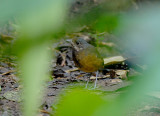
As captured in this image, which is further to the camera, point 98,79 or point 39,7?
point 98,79

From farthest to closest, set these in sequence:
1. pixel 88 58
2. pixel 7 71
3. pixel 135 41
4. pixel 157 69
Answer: pixel 7 71
pixel 88 58
pixel 135 41
pixel 157 69

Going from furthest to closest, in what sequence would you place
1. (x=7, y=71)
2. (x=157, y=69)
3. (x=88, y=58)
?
1. (x=7, y=71)
2. (x=88, y=58)
3. (x=157, y=69)

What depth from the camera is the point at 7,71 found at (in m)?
3.05

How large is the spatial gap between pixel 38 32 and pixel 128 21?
271 millimetres

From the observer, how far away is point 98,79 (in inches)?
121

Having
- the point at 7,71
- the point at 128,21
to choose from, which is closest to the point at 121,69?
the point at 7,71

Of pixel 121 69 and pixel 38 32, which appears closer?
pixel 38 32

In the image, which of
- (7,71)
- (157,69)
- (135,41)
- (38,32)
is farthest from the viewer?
(7,71)

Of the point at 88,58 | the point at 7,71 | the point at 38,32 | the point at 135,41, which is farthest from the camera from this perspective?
the point at 7,71

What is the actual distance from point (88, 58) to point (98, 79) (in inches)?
20.0

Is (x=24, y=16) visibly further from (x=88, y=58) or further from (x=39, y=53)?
(x=88, y=58)

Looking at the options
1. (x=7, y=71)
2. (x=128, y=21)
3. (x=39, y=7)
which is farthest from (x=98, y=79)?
(x=39, y=7)

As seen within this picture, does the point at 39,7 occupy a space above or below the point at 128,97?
above

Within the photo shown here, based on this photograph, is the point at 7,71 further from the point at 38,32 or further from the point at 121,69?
the point at 38,32
